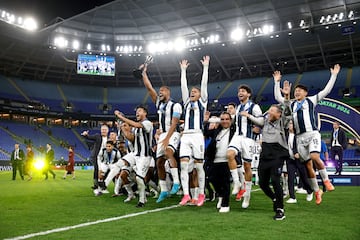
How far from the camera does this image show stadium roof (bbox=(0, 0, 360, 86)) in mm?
29484

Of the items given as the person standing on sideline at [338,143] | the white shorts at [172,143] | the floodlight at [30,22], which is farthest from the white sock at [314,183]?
the person standing on sideline at [338,143]

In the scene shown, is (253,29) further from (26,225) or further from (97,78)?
(26,225)

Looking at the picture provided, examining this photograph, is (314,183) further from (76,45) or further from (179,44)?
(76,45)

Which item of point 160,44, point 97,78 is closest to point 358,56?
point 160,44

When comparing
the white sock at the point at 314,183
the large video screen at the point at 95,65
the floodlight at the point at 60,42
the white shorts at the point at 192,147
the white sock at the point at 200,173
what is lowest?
the white sock at the point at 314,183

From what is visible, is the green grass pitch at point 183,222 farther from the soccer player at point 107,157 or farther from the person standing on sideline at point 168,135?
the soccer player at point 107,157

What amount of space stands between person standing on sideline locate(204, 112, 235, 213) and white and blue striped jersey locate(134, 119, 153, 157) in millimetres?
1210

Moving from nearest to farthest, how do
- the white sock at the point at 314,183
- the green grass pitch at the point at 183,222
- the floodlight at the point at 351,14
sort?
1. the green grass pitch at the point at 183,222
2. the white sock at the point at 314,183
3. the floodlight at the point at 351,14

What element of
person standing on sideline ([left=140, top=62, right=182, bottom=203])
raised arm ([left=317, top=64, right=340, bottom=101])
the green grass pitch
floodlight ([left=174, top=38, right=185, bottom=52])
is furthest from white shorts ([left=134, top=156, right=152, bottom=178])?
floodlight ([left=174, top=38, right=185, bottom=52])

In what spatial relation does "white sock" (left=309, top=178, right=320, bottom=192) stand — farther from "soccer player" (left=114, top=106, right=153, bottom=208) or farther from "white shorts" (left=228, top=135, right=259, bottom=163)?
"soccer player" (left=114, top=106, right=153, bottom=208)

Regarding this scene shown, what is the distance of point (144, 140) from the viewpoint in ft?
25.1

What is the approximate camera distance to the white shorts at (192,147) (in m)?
7.08

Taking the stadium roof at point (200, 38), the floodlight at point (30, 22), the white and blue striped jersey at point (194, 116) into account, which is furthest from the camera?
the stadium roof at point (200, 38)

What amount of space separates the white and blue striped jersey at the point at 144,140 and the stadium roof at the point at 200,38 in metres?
22.0
